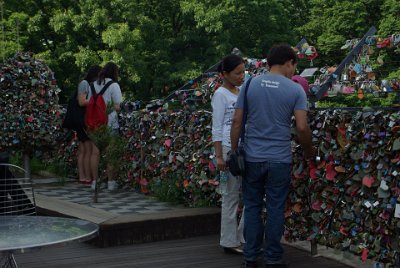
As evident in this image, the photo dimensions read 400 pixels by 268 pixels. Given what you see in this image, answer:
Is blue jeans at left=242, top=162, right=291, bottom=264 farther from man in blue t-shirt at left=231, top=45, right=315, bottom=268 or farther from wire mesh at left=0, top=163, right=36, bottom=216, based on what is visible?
wire mesh at left=0, top=163, right=36, bottom=216

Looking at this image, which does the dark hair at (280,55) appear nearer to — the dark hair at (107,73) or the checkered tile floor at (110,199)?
the checkered tile floor at (110,199)

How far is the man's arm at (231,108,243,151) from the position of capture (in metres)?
5.23

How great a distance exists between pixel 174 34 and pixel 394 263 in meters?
35.1

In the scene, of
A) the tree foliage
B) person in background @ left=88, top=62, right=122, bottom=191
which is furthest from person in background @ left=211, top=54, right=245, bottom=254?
the tree foliage

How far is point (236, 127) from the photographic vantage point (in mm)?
5250

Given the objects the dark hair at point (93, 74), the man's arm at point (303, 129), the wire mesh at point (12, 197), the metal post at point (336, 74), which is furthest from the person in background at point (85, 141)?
Answer: the man's arm at point (303, 129)

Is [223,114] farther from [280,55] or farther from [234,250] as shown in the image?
[234,250]

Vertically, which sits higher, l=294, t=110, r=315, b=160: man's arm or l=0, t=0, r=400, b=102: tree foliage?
l=0, t=0, r=400, b=102: tree foliage

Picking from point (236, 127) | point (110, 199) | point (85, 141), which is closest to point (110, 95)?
point (85, 141)

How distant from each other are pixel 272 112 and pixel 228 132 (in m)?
0.78

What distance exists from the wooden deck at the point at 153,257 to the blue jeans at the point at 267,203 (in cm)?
38

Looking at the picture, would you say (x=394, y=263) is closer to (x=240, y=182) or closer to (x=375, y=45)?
(x=240, y=182)

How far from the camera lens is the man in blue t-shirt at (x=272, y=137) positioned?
5074 millimetres

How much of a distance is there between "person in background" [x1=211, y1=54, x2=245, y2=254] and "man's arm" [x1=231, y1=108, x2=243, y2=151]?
453 millimetres
